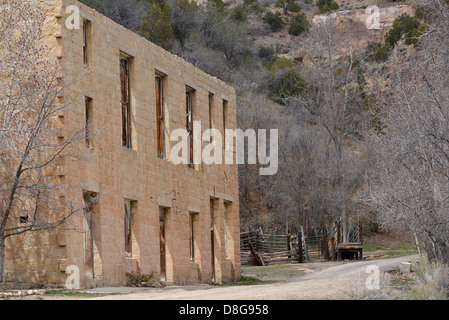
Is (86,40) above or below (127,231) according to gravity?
above

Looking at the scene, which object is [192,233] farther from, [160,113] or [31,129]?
[31,129]

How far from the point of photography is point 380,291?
16.4 metres

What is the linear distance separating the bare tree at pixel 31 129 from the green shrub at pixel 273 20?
2907 inches

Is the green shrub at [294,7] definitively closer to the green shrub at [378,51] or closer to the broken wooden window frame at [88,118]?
the green shrub at [378,51]

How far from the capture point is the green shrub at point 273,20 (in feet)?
304

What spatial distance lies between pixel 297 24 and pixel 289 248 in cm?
5069

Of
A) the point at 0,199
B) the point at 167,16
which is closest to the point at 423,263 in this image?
the point at 0,199

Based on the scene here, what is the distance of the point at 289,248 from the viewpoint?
42.2 meters

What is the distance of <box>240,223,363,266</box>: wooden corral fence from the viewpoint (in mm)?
40938

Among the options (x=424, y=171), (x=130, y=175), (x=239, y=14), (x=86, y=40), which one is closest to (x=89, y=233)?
(x=130, y=175)

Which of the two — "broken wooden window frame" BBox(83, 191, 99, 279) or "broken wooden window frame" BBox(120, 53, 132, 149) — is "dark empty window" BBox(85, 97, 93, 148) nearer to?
"broken wooden window frame" BBox(83, 191, 99, 279)

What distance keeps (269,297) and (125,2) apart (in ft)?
147

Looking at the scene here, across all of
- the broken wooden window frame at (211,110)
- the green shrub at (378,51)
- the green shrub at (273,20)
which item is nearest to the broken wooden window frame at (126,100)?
the broken wooden window frame at (211,110)
